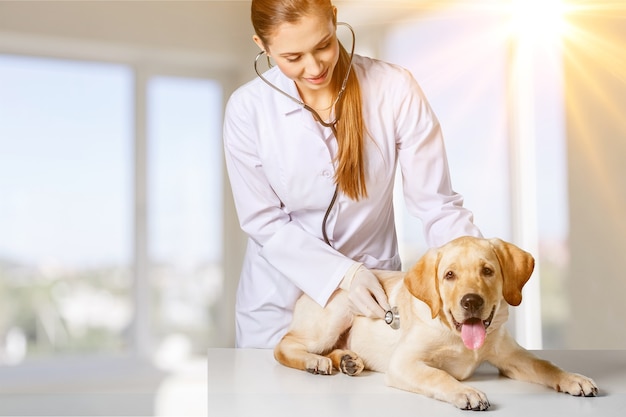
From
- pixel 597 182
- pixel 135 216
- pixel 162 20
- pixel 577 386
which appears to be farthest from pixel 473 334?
pixel 162 20

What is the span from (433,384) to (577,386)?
23cm

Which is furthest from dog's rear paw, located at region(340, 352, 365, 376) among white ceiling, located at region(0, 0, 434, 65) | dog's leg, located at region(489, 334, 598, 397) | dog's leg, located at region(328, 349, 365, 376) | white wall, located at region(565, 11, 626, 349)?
white ceiling, located at region(0, 0, 434, 65)

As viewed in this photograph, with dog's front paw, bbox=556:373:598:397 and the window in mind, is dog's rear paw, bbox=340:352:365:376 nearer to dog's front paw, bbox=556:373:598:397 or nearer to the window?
dog's front paw, bbox=556:373:598:397

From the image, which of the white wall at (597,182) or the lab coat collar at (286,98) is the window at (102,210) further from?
the lab coat collar at (286,98)

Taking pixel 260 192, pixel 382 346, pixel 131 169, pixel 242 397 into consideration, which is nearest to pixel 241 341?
pixel 260 192

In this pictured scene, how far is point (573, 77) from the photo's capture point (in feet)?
11.8

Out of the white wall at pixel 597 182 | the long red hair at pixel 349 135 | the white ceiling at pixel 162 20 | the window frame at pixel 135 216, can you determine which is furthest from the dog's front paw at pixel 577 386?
the window frame at pixel 135 216

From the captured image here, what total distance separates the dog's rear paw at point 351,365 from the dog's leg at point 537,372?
24 centimetres

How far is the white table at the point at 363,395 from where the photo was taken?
1.10 m

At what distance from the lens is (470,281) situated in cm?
122

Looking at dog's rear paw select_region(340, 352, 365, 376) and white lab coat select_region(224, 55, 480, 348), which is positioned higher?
white lab coat select_region(224, 55, 480, 348)

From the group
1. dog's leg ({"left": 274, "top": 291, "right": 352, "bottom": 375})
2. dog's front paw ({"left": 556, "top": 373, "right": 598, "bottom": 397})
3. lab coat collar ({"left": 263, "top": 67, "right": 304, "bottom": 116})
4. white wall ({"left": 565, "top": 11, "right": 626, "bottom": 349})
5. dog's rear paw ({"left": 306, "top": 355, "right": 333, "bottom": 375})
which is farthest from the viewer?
white wall ({"left": 565, "top": 11, "right": 626, "bottom": 349})

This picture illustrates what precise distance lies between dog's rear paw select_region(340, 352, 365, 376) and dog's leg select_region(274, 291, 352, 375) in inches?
2.7

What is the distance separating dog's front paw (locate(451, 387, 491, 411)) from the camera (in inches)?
43.4
